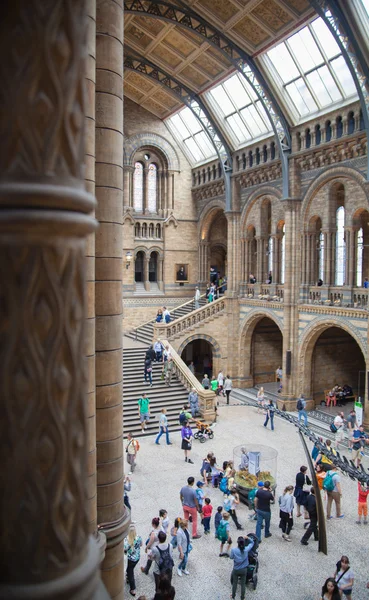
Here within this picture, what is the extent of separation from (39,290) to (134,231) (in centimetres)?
2756

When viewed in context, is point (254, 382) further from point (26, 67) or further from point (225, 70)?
point (26, 67)

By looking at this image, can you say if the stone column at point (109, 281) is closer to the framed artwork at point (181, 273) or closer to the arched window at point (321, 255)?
the arched window at point (321, 255)

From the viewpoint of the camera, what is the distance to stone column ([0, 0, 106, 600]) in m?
1.41

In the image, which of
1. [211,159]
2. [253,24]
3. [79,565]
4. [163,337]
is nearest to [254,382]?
[163,337]

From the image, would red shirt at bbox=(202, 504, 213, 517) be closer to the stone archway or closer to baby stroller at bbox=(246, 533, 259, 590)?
baby stroller at bbox=(246, 533, 259, 590)

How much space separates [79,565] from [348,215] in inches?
755

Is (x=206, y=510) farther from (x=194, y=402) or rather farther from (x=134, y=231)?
(x=134, y=231)

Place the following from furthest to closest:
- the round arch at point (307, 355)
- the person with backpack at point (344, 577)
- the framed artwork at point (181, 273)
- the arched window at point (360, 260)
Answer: the framed artwork at point (181, 273)
the arched window at point (360, 260)
the round arch at point (307, 355)
the person with backpack at point (344, 577)

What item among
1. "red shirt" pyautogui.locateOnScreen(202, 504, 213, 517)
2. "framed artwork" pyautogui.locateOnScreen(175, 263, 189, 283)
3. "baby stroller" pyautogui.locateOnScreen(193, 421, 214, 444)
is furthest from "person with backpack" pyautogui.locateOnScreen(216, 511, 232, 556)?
"framed artwork" pyautogui.locateOnScreen(175, 263, 189, 283)

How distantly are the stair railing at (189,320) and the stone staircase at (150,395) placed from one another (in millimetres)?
1755

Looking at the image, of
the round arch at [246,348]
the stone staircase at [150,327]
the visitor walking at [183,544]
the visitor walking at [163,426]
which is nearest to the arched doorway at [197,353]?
the stone staircase at [150,327]

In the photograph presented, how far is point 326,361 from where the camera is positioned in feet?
75.2

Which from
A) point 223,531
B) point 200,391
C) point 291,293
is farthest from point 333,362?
point 223,531

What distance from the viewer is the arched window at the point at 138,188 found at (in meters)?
28.8
